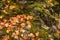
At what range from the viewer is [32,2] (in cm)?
512

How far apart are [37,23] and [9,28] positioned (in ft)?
2.91

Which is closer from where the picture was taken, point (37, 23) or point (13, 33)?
point (13, 33)

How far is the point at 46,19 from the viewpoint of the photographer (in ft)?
16.2

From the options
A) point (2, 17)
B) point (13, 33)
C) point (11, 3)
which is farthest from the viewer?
point (11, 3)

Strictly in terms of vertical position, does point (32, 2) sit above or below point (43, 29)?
above

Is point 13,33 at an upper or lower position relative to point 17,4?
lower

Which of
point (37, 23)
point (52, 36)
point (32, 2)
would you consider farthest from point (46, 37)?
point (32, 2)

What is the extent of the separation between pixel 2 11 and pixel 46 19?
1407mm

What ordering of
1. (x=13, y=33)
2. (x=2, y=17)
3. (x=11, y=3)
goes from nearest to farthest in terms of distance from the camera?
(x=13, y=33) < (x=2, y=17) < (x=11, y=3)

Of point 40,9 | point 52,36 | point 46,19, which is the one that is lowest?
point 52,36

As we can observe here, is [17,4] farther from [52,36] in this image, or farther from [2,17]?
[52,36]

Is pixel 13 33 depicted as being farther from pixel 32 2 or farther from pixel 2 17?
pixel 32 2

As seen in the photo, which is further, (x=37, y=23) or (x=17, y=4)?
(x=17, y=4)

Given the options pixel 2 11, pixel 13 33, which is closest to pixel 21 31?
pixel 13 33
